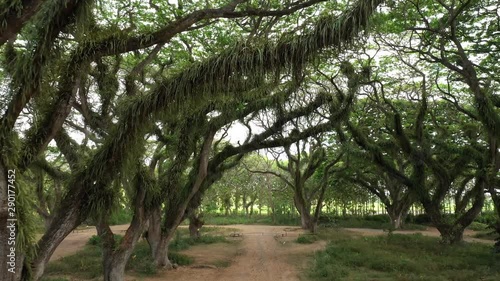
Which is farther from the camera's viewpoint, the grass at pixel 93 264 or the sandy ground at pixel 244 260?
the grass at pixel 93 264

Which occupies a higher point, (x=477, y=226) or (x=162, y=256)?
(x=477, y=226)

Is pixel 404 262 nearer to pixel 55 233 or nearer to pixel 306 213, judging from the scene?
pixel 55 233

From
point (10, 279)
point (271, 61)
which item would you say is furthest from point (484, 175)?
point (10, 279)

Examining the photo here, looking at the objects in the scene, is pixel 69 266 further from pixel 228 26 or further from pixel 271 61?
pixel 271 61

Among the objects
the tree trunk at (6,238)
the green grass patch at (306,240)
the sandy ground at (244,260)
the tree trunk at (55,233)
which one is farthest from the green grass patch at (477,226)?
the tree trunk at (6,238)

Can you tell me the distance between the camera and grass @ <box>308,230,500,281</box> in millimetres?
10406

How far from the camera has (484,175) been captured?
42.9 ft

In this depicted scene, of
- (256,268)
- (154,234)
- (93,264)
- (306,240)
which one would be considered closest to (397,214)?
(306,240)

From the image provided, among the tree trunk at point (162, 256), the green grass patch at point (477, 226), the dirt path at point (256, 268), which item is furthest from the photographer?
the green grass patch at point (477, 226)

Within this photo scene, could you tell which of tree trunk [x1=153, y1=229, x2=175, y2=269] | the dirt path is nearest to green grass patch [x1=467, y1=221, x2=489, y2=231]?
the dirt path

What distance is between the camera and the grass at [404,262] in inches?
410

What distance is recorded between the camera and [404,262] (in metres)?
11.9

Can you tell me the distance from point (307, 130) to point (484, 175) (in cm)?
682

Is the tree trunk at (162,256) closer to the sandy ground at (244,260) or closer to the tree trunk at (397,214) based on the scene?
the sandy ground at (244,260)
